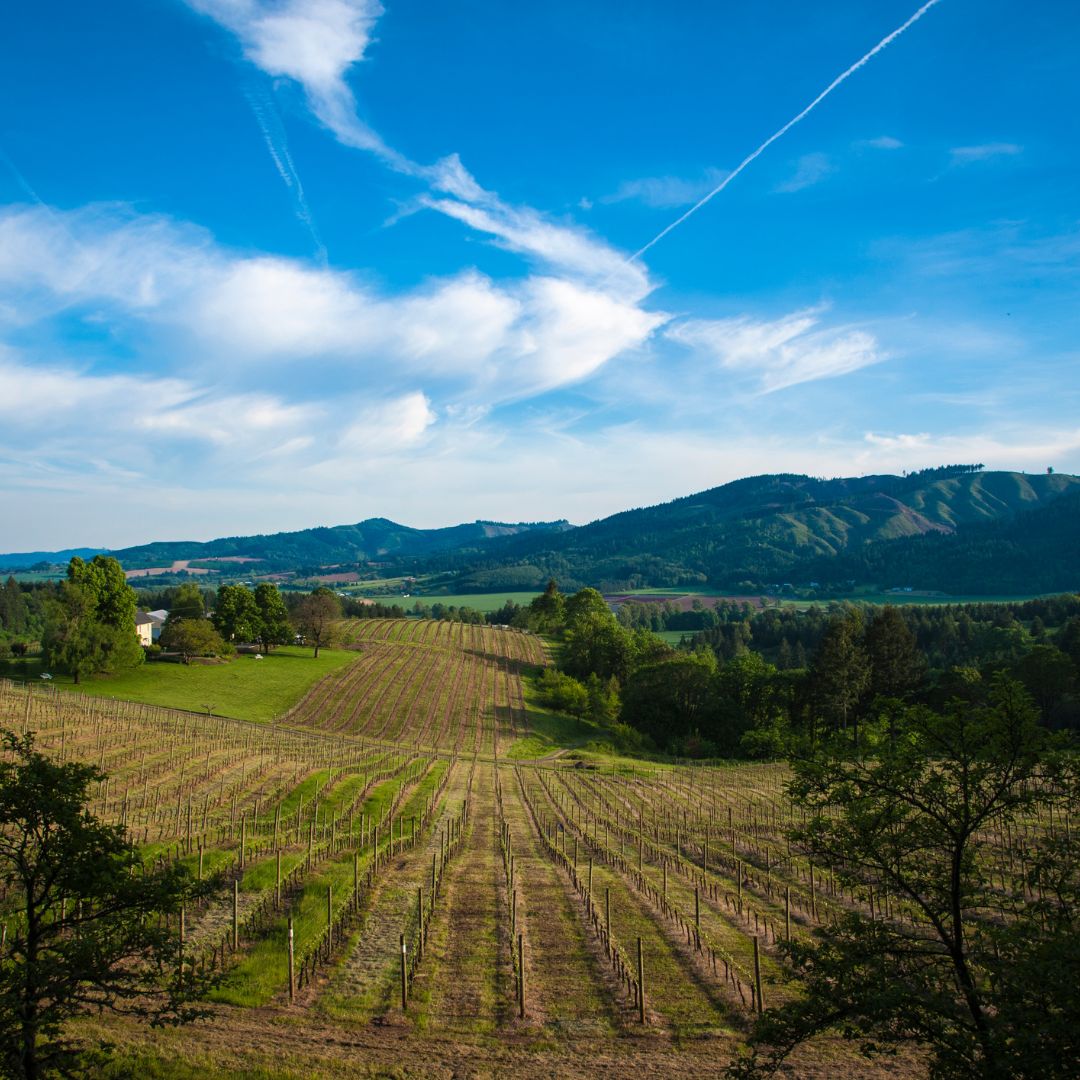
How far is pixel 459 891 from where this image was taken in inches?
1075

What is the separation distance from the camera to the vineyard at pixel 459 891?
57.3 feet

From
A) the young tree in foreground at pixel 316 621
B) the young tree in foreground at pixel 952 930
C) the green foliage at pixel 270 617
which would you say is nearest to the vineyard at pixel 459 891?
the young tree in foreground at pixel 952 930

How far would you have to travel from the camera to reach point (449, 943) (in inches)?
878

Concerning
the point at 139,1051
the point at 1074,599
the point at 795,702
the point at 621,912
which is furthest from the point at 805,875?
the point at 1074,599

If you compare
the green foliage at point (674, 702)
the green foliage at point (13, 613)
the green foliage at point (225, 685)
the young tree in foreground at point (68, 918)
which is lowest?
the green foliage at point (674, 702)

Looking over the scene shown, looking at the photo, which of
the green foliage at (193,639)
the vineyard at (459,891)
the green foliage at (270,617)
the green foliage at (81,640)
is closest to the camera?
the vineyard at (459,891)

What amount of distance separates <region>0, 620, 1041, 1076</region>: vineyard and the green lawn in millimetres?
7969

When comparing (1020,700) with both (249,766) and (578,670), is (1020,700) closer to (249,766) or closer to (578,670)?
(249,766)

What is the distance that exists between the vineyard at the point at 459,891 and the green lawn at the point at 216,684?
7.97m

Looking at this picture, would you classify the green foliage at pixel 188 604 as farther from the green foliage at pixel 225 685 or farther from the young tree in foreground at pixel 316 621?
the green foliage at pixel 225 685

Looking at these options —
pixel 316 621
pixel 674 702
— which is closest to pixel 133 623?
pixel 316 621

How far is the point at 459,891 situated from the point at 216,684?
62.4 metres

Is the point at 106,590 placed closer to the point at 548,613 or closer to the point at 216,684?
the point at 216,684

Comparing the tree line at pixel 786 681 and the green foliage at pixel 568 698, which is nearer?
the tree line at pixel 786 681
